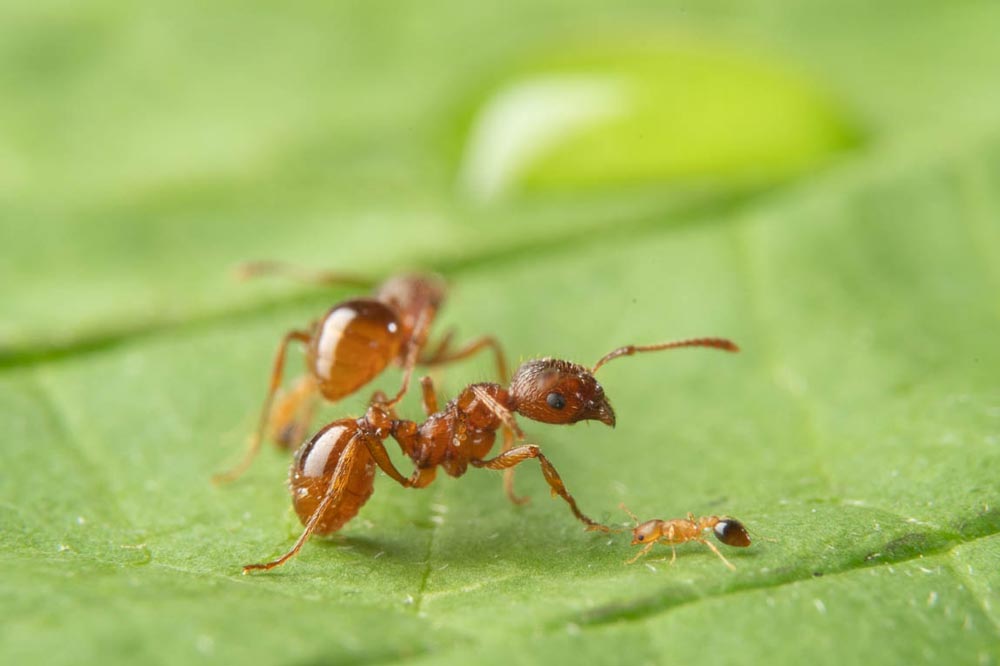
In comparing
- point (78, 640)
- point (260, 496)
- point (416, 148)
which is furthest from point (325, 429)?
point (416, 148)

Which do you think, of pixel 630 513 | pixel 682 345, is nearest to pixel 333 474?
pixel 630 513

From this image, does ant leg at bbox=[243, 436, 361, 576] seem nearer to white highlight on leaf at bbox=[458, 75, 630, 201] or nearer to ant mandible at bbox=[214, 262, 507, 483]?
ant mandible at bbox=[214, 262, 507, 483]

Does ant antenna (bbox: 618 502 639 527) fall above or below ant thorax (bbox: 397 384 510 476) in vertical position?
below

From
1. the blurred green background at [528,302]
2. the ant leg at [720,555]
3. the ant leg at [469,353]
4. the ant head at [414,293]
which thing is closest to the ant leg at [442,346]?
the ant leg at [469,353]

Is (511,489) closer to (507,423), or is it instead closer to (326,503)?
(507,423)

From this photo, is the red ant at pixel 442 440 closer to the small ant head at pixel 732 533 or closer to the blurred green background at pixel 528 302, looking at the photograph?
the blurred green background at pixel 528 302

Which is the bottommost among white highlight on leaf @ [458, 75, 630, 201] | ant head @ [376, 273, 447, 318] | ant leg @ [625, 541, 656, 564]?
ant leg @ [625, 541, 656, 564]

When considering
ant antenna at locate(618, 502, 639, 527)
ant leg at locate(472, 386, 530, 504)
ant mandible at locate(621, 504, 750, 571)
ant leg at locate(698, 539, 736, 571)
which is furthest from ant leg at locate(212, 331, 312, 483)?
ant leg at locate(698, 539, 736, 571)

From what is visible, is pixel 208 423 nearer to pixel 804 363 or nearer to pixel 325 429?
pixel 325 429
